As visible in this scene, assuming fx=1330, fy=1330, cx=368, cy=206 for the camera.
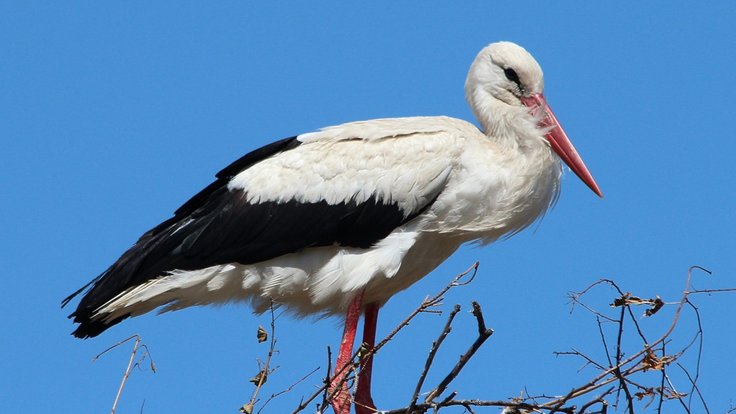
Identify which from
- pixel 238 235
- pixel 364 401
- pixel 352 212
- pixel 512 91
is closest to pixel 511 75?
pixel 512 91

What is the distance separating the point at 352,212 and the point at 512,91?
46.5 inches

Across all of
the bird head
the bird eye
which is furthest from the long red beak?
the bird eye

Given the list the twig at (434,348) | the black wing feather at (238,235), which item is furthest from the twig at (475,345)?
the black wing feather at (238,235)

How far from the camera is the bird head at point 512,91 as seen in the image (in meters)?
7.22

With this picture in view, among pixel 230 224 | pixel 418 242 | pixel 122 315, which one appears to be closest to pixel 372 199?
pixel 418 242

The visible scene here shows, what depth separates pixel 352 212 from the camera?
7.04 meters

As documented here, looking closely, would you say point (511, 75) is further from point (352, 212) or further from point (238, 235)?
point (238, 235)

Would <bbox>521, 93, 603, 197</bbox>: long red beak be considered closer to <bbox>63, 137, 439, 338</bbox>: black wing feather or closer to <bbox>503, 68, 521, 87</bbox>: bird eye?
<bbox>503, 68, 521, 87</bbox>: bird eye

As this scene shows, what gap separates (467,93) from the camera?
7.62m

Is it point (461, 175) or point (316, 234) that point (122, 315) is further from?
point (461, 175)

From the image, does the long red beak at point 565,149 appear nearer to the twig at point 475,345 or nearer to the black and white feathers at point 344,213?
the black and white feathers at point 344,213

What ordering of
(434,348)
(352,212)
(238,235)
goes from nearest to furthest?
(434,348) → (352,212) → (238,235)

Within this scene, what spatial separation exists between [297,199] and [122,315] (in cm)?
118

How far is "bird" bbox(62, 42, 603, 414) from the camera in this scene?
696cm
